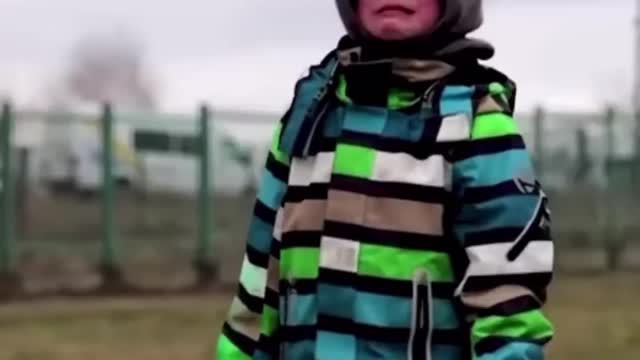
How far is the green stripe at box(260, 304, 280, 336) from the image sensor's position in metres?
3.50

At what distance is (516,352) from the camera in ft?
10.3

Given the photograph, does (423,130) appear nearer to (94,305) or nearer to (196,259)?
(94,305)

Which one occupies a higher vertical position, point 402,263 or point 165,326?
point 402,263

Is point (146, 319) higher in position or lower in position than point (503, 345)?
lower

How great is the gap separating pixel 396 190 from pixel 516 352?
0.37m

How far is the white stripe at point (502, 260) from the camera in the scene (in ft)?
10.4

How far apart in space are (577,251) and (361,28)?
19.1m

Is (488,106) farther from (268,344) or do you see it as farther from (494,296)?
(268,344)

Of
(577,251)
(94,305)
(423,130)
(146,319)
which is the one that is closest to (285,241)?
(423,130)

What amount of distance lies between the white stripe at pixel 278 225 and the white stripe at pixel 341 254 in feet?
0.60

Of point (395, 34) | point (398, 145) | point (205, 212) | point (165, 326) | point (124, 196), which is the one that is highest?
point (395, 34)

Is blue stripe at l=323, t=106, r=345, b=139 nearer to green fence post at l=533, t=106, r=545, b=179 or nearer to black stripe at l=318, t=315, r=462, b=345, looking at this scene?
black stripe at l=318, t=315, r=462, b=345

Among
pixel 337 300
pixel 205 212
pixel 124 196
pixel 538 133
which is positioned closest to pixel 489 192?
pixel 337 300

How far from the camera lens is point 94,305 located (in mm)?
17516
